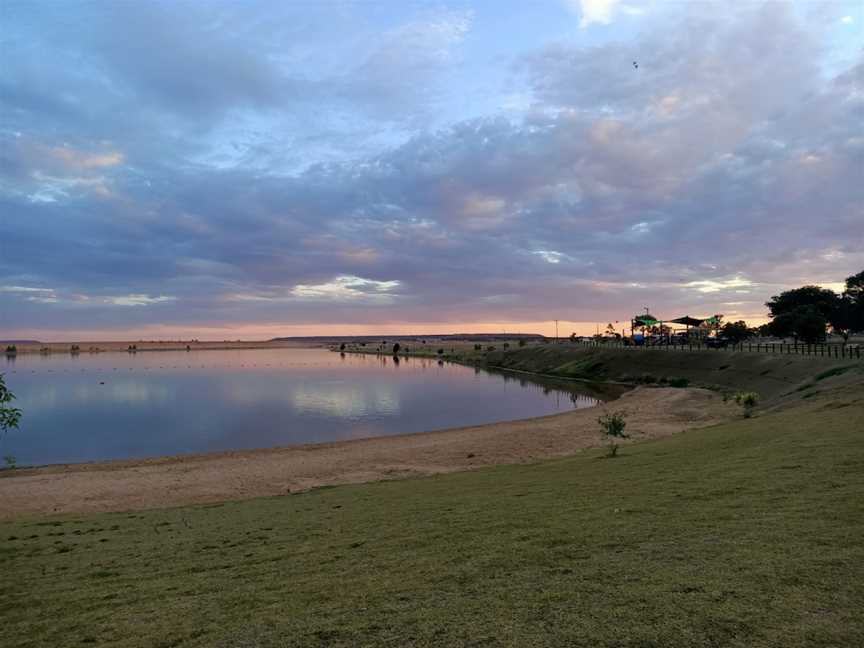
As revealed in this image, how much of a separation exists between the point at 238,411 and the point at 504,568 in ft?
150

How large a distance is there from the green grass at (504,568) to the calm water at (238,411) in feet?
76.1

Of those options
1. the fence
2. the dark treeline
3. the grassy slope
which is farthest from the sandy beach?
the dark treeline

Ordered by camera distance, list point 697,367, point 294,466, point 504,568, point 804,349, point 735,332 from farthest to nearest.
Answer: point 735,332 → point 697,367 → point 804,349 → point 294,466 → point 504,568

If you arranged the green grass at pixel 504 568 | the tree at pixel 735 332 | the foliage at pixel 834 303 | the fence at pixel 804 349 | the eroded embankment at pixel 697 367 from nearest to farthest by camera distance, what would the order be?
the green grass at pixel 504 568 < the eroded embankment at pixel 697 367 < the fence at pixel 804 349 < the tree at pixel 735 332 < the foliage at pixel 834 303

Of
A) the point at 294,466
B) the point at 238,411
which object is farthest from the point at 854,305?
the point at 294,466

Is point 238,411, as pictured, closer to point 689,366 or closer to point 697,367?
point 697,367

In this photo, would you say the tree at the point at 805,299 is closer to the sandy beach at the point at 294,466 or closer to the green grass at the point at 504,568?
the sandy beach at the point at 294,466

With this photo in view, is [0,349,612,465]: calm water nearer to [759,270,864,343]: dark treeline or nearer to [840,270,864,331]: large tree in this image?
[759,270,864,343]: dark treeline

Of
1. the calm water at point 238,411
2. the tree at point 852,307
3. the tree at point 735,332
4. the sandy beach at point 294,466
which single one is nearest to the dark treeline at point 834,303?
the tree at point 852,307

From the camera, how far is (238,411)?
159ft

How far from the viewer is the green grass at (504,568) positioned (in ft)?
16.1

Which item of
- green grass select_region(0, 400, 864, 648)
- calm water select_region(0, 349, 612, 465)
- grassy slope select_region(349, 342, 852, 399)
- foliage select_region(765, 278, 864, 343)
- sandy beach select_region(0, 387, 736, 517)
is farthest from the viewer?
foliage select_region(765, 278, 864, 343)

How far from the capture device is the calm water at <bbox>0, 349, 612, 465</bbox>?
34.5 m

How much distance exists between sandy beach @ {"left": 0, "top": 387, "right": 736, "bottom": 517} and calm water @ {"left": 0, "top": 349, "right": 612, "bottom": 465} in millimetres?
4745
